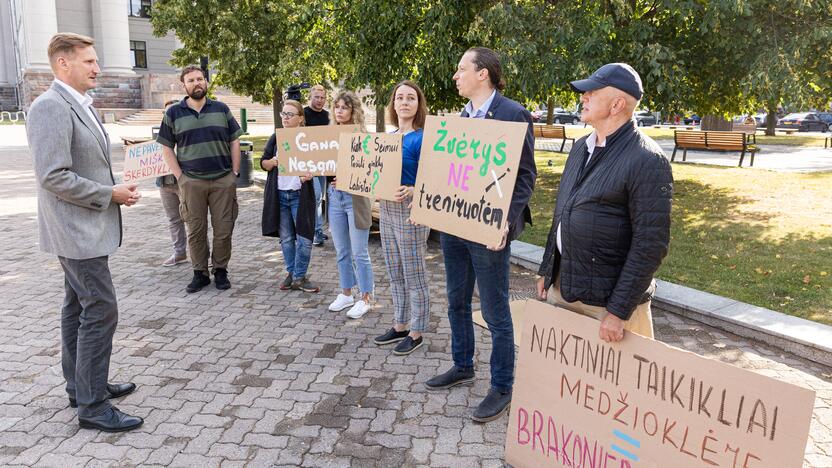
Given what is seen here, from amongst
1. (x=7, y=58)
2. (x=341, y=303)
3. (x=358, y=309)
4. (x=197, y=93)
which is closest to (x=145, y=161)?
(x=197, y=93)

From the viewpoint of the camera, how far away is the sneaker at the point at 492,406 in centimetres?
372

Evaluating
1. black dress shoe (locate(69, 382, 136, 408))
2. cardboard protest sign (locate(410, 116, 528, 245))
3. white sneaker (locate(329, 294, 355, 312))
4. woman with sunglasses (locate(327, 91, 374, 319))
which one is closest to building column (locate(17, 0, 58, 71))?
woman with sunglasses (locate(327, 91, 374, 319))

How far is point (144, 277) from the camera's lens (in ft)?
22.7

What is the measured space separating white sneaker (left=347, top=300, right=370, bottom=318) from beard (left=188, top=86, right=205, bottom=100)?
8.35 feet

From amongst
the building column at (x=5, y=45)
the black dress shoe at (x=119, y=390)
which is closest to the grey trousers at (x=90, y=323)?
the black dress shoe at (x=119, y=390)

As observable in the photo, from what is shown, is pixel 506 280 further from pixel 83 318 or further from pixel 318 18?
pixel 318 18

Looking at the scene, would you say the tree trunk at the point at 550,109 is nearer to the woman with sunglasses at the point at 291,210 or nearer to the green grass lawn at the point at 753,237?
the green grass lawn at the point at 753,237

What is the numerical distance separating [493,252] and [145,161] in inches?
170

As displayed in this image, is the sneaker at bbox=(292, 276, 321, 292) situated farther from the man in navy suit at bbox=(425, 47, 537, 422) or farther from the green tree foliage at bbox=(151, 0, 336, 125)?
the green tree foliage at bbox=(151, 0, 336, 125)

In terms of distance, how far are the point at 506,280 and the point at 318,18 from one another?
9.30 meters

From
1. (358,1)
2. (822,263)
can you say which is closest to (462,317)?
(822,263)

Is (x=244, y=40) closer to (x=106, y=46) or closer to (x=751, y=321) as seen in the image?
(x=751, y=321)

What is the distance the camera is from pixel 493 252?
11.6 feet

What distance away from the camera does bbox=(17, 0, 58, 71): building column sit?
4050cm
